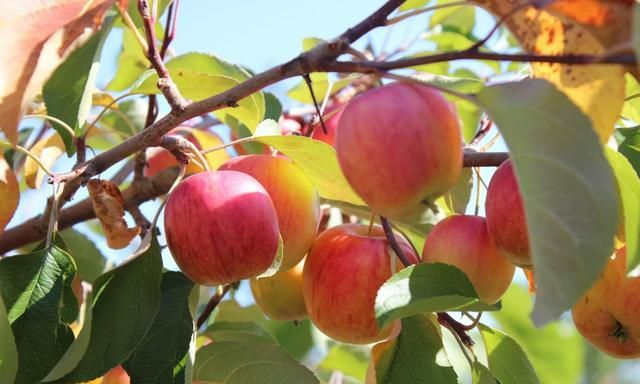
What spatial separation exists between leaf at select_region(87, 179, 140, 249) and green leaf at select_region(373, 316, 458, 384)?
43cm

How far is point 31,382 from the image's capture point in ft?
3.26

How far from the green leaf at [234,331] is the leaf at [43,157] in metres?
0.42

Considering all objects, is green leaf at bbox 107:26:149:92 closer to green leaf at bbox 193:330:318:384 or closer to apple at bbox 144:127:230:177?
apple at bbox 144:127:230:177

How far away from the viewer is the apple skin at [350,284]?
114 cm

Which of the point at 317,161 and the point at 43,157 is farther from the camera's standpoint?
the point at 43,157

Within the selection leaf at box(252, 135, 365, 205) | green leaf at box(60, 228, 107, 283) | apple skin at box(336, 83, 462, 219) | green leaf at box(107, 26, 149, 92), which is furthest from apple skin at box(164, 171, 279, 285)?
green leaf at box(107, 26, 149, 92)

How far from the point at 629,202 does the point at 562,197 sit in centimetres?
24

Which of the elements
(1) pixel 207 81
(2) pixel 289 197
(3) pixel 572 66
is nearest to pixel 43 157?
(1) pixel 207 81

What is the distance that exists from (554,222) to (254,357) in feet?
2.20

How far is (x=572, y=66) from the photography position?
2.70ft

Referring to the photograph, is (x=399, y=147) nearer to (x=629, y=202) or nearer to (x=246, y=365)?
(x=629, y=202)

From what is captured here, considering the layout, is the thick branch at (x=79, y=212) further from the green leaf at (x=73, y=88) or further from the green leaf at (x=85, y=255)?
the green leaf at (x=73, y=88)

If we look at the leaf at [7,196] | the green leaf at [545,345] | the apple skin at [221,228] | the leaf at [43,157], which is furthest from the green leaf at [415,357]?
the green leaf at [545,345]

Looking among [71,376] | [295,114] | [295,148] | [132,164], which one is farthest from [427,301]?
[295,114]
